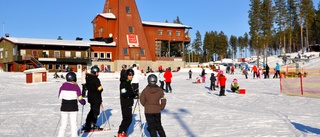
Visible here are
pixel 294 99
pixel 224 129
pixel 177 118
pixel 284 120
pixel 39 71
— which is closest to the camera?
pixel 224 129

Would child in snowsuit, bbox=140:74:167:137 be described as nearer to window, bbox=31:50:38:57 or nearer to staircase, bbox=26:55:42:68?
staircase, bbox=26:55:42:68

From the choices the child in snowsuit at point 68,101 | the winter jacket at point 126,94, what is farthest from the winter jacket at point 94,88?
the child in snowsuit at point 68,101

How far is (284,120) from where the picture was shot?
1056 centimetres

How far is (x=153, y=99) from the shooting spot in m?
6.90

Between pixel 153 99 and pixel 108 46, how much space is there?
4837cm

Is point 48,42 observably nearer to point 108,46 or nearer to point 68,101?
point 108,46

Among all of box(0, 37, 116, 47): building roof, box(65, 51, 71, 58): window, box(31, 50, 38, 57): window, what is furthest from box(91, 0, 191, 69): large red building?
box(31, 50, 38, 57): window

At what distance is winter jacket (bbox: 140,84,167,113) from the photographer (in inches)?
272

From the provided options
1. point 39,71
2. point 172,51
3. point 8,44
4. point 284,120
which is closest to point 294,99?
point 284,120

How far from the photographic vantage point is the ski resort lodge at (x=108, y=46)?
48.6 m

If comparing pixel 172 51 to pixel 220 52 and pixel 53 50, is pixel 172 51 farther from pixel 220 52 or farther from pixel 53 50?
pixel 53 50

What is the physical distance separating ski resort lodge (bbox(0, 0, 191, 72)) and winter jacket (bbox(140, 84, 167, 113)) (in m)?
41.4

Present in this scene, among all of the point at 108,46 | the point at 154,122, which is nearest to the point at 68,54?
the point at 108,46

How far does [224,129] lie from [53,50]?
45.0 m
